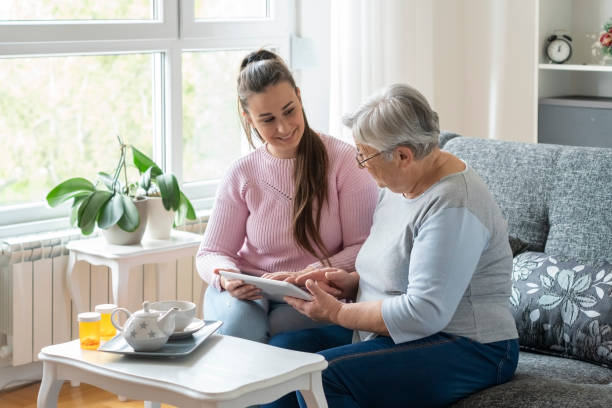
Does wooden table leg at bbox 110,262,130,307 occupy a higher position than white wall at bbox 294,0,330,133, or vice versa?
white wall at bbox 294,0,330,133

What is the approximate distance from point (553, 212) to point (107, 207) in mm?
1524

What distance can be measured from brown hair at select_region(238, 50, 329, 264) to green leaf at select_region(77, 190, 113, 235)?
852 mm

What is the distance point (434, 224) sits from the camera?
2.01 m

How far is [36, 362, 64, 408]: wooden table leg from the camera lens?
2.07 metres

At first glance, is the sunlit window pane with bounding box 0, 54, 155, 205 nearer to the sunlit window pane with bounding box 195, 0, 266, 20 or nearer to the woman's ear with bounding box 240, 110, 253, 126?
the sunlit window pane with bounding box 195, 0, 266, 20

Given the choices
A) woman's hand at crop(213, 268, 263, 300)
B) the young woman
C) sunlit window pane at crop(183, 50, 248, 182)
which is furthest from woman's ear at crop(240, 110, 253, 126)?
sunlit window pane at crop(183, 50, 248, 182)

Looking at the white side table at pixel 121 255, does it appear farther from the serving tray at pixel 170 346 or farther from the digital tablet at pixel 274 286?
the serving tray at pixel 170 346

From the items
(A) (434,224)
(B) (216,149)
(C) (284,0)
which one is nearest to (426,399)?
(A) (434,224)

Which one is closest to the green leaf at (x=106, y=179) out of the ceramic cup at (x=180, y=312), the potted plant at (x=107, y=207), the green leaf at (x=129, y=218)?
the potted plant at (x=107, y=207)

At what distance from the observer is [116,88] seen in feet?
11.9

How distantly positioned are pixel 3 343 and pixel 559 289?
197 cm

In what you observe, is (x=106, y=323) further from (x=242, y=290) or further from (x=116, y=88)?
(x=116, y=88)

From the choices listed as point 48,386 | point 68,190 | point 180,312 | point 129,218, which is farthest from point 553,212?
point 68,190

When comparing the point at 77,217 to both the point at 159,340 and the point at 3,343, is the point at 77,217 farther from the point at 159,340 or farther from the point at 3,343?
the point at 159,340
